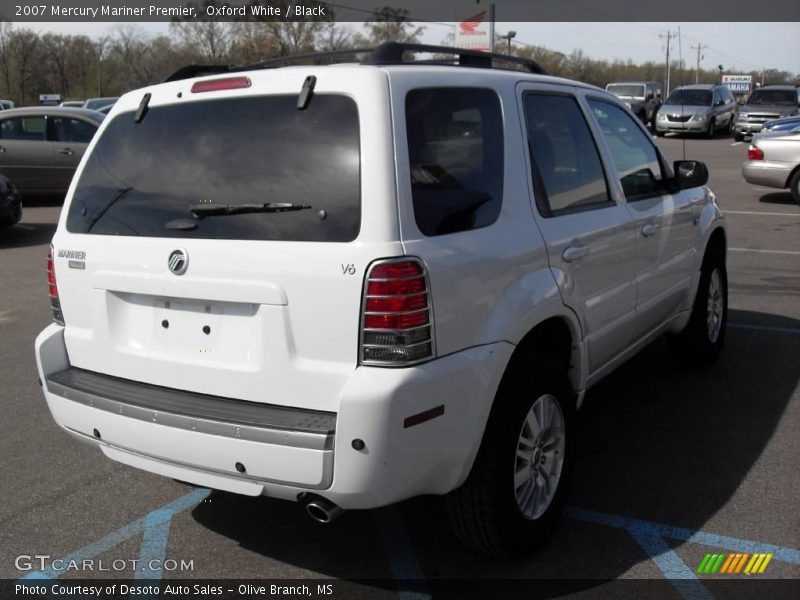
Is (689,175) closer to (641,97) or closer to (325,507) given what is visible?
(325,507)

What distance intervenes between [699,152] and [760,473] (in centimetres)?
2350

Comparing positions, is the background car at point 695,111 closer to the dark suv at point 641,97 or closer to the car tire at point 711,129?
the car tire at point 711,129

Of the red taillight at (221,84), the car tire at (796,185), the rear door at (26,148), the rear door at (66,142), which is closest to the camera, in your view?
the red taillight at (221,84)

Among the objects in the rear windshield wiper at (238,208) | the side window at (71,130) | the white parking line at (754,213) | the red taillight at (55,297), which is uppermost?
the rear windshield wiper at (238,208)

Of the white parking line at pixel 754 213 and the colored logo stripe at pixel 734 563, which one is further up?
the colored logo stripe at pixel 734 563

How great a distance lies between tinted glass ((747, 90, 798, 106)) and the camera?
29.2 m

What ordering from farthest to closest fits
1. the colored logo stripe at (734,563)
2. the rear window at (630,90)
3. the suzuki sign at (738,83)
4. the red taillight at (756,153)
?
the suzuki sign at (738,83) < the rear window at (630,90) < the red taillight at (756,153) < the colored logo stripe at (734,563)

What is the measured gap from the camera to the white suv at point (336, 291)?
276 centimetres

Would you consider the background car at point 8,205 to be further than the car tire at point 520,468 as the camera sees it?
Yes

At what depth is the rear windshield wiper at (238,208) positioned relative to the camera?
288 cm

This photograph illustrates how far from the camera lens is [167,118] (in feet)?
10.9

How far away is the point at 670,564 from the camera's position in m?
3.33

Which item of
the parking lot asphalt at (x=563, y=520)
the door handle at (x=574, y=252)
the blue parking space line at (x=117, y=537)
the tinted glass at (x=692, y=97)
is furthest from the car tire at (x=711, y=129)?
the blue parking space line at (x=117, y=537)

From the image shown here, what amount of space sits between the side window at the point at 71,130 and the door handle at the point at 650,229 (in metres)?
12.5
